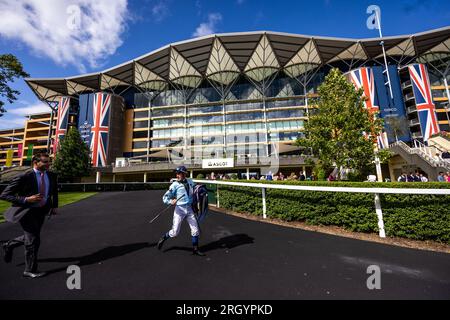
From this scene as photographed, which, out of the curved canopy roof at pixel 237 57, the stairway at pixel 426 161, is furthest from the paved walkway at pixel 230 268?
the curved canopy roof at pixel 237 57

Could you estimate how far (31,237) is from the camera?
326 centimetres

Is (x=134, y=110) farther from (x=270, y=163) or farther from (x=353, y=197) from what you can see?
(x=353, y=197)

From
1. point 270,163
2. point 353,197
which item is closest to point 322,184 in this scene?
point 353,197

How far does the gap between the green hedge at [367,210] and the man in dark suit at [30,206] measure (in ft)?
19.3

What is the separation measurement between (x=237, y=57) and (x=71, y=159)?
35105 millimetres

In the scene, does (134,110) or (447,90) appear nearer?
(447,90)

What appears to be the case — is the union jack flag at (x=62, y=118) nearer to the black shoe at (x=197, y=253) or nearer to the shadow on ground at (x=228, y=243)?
the shadow on ground at (x=228, y=243)

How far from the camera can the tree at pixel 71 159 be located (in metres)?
28.5

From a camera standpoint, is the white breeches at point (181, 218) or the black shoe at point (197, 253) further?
the white breeches at point (181, 218)

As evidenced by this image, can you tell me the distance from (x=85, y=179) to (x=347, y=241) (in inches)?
2086

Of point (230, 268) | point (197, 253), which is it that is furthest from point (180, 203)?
point (230, 268)

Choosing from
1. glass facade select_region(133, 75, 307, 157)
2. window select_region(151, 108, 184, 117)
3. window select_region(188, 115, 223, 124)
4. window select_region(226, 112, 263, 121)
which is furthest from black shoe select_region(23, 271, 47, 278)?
window select_region(151, 108, 184, 117)
